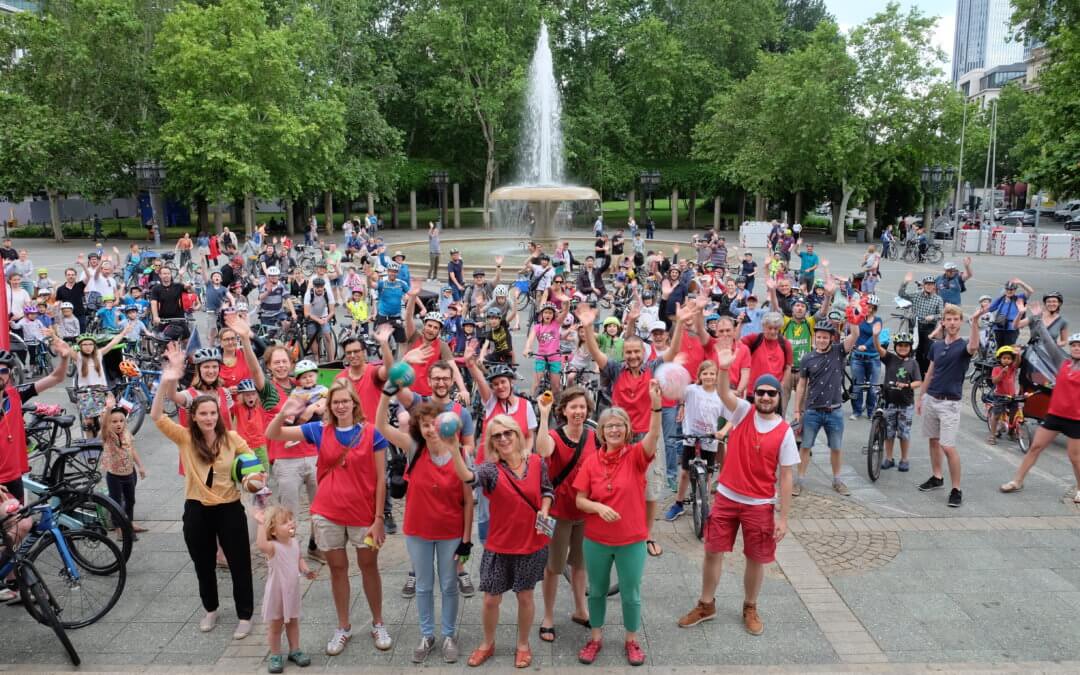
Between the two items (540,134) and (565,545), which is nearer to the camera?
(565,545)

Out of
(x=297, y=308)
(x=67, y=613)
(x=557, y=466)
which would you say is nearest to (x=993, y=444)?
(x=557, y=466)

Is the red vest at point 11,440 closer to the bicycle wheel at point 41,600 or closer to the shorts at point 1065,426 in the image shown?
the bicycle wheel at point 41,600

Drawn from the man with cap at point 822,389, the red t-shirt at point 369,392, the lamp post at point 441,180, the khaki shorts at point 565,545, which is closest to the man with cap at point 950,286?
the man with cap at point 822,389

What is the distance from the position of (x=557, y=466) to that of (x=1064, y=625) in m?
3.85

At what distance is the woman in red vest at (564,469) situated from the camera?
5230mm

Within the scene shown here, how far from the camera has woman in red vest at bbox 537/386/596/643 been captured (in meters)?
5.23

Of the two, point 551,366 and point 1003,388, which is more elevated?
point 551,366

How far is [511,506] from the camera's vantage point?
4.95m

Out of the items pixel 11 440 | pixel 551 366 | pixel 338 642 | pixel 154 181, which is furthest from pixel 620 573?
pixel 154 181

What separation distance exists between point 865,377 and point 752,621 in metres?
5.99

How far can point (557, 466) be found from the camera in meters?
5.28

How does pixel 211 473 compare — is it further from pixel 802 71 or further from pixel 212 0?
pixel 212 0

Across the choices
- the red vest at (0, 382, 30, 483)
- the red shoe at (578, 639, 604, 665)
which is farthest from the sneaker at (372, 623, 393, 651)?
the red vest at (0, 382, 30, 483)

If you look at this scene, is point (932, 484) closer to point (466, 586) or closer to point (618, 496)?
point (618, 496)
